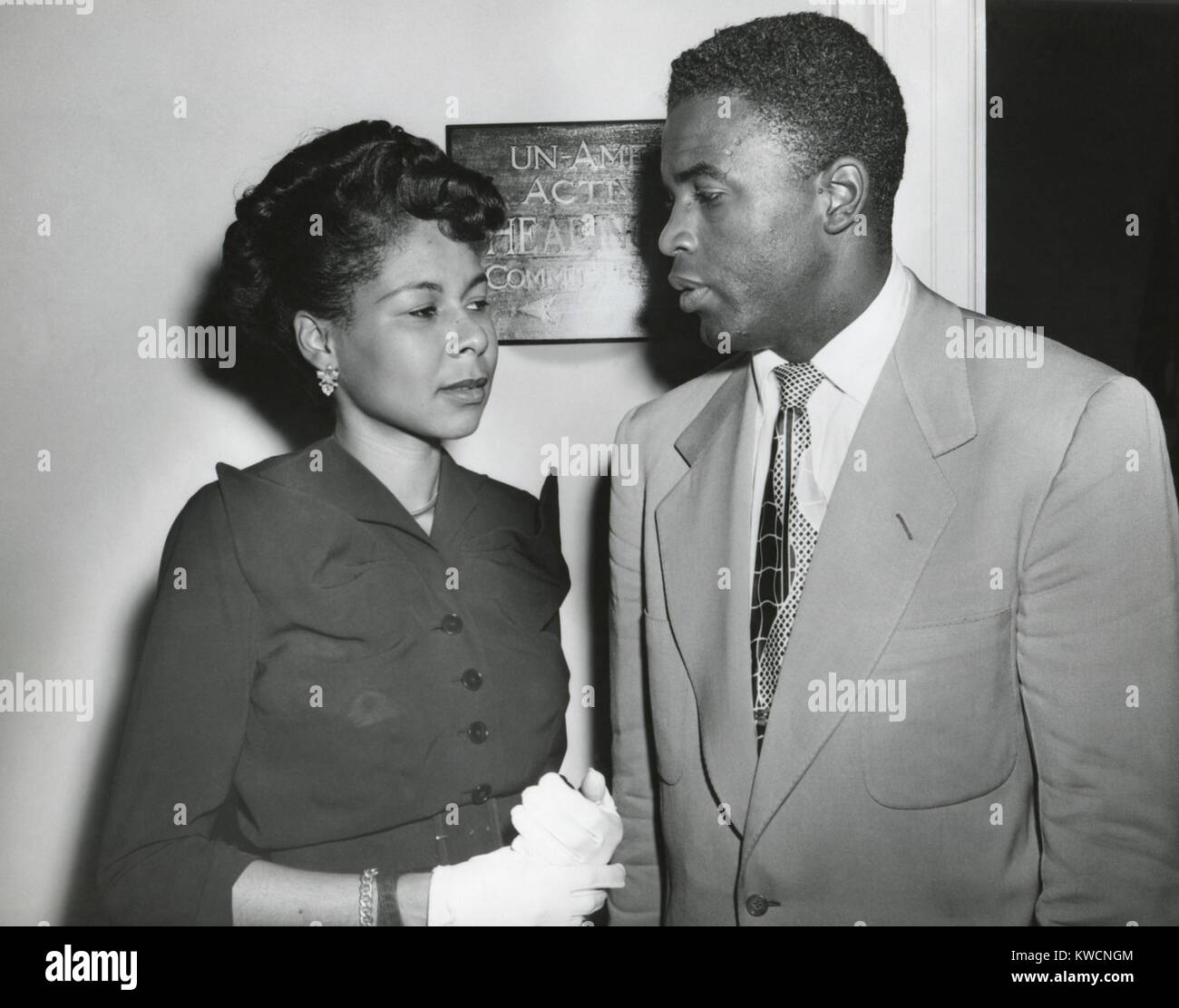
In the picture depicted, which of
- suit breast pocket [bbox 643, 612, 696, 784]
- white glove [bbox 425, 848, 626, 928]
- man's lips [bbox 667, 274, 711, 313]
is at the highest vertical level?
man's lips [bbox 667, 274, 711, 313]

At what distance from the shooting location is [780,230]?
1.26m

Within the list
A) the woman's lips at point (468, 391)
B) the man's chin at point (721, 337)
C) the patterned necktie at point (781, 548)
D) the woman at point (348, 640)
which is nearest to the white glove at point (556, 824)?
the woman at point (348, 640)

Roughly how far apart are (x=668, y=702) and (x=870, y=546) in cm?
32

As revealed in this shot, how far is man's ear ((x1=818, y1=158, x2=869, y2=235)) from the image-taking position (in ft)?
4.12

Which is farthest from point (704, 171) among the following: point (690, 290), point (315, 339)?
point (315, 339)

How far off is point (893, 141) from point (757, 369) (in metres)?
0.31

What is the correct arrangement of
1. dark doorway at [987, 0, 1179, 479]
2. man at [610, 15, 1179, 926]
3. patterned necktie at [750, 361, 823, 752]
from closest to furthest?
1. man at [610, 15, 1179, 926]
2. patterned necktie at [750, 361, 823, 752]
3. dark doorway at [987, 0, 1179, 479]

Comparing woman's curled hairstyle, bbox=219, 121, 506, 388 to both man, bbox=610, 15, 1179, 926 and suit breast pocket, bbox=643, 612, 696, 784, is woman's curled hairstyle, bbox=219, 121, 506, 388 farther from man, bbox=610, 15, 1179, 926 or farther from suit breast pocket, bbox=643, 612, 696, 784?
suit breast pocket, bbox=643, 612, 696, 784

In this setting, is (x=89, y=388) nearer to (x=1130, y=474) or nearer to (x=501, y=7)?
(x=501, y=7)

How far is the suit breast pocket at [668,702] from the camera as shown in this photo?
1369mm

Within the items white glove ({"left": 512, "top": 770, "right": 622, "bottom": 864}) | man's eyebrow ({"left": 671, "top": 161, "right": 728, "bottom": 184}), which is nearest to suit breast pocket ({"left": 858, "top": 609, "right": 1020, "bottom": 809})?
white glove ({"left": 512, "top": 770, "right": 622, "bottom": 864})

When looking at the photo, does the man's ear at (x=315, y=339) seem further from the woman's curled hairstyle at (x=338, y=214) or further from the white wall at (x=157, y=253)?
the white wall at (x=157, y=253)

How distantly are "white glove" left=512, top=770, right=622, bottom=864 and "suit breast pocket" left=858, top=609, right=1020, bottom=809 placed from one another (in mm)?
327
